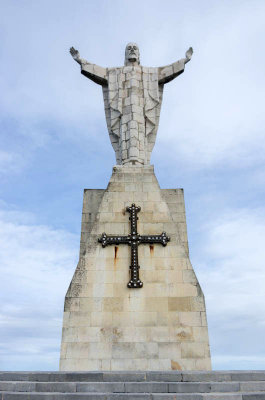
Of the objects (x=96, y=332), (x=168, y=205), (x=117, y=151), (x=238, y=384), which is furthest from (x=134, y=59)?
(x=238, y=384)

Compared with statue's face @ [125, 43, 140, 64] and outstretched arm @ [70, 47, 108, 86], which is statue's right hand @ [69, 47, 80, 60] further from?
statue's face @ [125, 43, 140, 64]

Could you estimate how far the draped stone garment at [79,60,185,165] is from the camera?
10484 millimetres

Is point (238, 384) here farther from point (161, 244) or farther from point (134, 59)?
point (134, 59)

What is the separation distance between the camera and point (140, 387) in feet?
16.4

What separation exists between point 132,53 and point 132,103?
7.03 ft

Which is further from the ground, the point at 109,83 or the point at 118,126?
the point at 109,83

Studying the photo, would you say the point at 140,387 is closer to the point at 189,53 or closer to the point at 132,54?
the point at 132,54

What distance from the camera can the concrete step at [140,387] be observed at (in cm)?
499

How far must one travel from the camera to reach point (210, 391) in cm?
501

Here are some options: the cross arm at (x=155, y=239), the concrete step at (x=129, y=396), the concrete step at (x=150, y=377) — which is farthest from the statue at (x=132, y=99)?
the concrete step at (x=129, y=396)

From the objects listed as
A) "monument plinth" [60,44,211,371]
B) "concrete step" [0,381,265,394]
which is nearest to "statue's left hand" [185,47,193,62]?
"monument plinth" [60,44,211,371]

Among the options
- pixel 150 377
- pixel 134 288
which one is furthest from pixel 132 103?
pixel 150 377

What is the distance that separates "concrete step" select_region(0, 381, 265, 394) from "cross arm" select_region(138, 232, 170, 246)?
3.70m

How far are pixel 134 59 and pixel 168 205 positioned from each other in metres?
5.34
